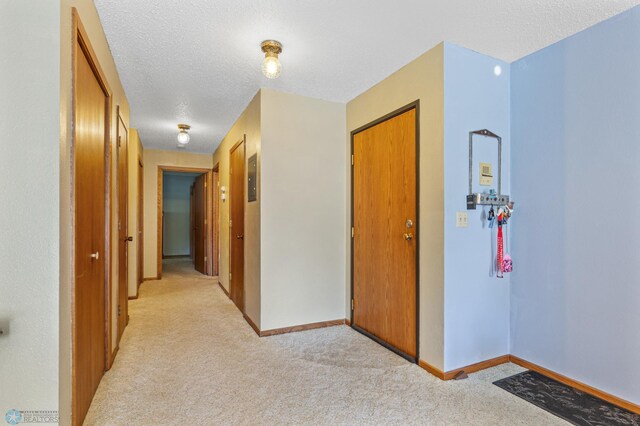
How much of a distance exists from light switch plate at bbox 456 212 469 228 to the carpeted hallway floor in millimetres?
1075

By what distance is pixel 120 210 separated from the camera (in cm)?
296

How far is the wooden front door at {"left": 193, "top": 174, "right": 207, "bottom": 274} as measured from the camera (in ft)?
21.5

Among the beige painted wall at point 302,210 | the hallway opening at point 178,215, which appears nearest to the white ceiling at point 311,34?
the beige painted wall at point 302,210

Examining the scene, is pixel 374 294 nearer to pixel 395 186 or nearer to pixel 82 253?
pixel 395 186

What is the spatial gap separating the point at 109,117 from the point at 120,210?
94 centimetres

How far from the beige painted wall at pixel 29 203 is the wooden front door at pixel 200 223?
17.5ft

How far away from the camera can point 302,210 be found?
3.31 meters

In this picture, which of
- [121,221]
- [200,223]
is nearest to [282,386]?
[121,221]

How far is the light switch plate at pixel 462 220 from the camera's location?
7.70ft

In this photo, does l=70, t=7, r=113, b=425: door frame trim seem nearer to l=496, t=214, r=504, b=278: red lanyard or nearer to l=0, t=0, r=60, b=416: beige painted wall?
l=0, t=0, r=60, b=416: beige painted wall

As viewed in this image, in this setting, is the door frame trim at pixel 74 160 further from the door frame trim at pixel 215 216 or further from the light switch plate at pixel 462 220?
the door frame trim at pixel 215 216

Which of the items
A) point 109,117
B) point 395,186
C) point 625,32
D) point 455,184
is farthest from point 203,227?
point 625,32

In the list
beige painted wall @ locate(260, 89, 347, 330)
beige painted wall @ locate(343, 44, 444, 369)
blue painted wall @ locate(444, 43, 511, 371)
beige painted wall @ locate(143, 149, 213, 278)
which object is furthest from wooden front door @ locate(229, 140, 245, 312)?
blue painted wall @ locate(444, 43, 511, 371)

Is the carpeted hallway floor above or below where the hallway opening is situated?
below
